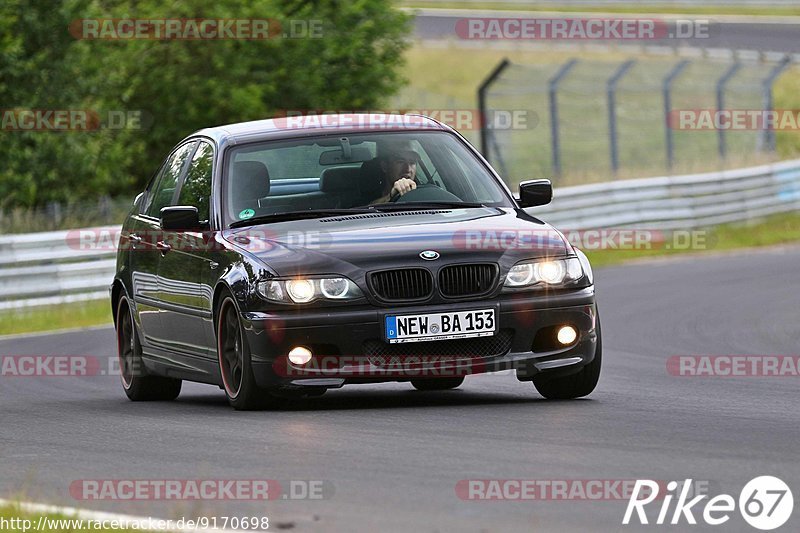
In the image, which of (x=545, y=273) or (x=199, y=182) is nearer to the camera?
(x=545, y=273)

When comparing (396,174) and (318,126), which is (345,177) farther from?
(318,126)

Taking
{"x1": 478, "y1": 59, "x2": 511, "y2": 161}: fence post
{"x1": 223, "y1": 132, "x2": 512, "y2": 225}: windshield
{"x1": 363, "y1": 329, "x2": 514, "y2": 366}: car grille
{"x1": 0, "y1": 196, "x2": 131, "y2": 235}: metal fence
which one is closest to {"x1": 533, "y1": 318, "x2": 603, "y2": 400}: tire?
{"x1": 363, "y1": 329, "x2": 514, "y2": 366}: car grille

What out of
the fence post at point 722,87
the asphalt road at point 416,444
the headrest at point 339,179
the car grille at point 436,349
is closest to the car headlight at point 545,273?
the car grille at point 436,349

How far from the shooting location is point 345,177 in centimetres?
1034

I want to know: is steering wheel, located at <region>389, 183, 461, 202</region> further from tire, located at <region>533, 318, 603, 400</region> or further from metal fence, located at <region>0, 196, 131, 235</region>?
metal fence, located at <region>0, 196, 131, 235</region>

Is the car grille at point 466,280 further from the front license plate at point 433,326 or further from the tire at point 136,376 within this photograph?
the tire at point 136,376

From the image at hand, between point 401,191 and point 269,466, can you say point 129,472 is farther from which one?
point 401,191

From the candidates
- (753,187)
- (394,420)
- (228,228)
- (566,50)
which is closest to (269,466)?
(394,420)

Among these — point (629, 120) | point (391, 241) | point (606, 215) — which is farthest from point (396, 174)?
point (629, 120)

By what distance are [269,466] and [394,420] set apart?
157 centimetres

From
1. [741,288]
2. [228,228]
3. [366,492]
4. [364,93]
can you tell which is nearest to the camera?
[366,492]

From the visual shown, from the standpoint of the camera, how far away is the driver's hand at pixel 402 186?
10.4m

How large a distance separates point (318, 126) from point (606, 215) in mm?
16385

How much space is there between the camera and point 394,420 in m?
8.91
